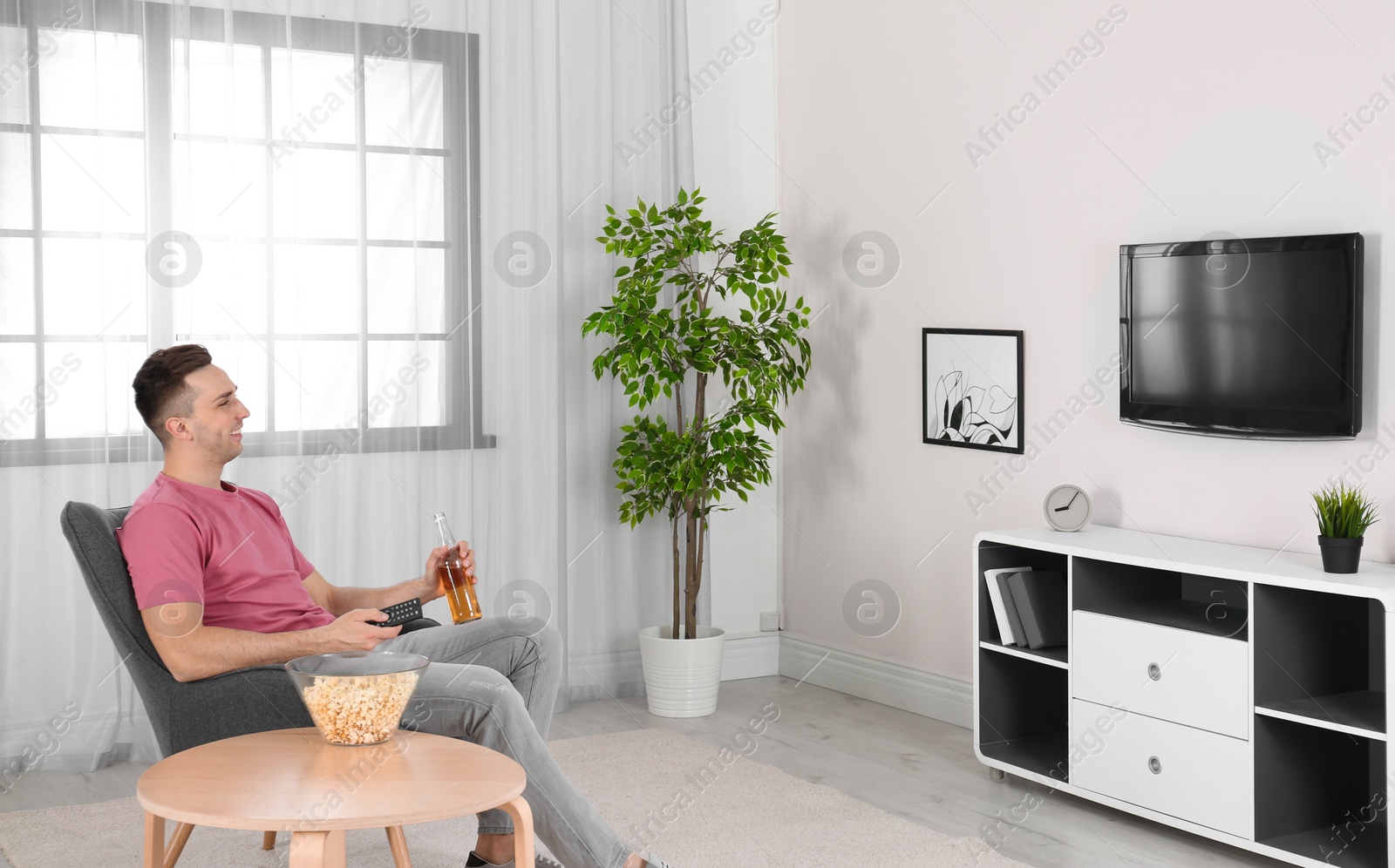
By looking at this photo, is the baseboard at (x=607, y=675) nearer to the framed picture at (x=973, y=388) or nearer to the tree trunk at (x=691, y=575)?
the tree trunk at (x=691, y=575)

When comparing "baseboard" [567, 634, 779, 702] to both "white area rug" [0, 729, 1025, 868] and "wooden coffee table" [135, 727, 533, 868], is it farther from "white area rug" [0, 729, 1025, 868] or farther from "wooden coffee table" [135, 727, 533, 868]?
"wooden coffee table" [135, 727, 533, 868]

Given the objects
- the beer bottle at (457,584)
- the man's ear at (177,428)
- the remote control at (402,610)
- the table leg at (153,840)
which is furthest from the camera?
the remote control at (402,610)

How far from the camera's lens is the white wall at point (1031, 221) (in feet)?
9.45

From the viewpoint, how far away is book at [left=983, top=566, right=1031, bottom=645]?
10.7 feet

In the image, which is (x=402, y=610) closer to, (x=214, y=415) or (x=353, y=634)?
(x=353, y=634)

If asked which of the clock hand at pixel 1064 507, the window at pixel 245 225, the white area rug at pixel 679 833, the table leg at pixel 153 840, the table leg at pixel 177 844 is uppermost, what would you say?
the window at pixel 245 225

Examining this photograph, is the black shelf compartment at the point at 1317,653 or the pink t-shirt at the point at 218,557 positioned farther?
the black shelf compartment at the point at 1317,653

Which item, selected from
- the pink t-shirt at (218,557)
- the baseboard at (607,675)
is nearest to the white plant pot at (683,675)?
the baseboard at (607,675)

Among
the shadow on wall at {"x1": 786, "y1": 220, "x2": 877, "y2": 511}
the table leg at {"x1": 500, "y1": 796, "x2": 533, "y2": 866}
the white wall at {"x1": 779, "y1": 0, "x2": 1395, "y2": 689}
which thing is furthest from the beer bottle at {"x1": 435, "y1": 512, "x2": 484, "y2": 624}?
the shadow on wall at {"x1": 786, "y1": 220, "x2": 877, "y2": 511}

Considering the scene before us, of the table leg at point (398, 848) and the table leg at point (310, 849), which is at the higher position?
the table leg at point (310, 849)

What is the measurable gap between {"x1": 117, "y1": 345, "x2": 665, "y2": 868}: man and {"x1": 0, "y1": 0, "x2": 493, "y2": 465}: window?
1249 mm

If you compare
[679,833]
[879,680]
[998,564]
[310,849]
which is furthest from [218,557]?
[879,680]

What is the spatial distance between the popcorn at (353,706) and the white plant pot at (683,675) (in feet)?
6.83

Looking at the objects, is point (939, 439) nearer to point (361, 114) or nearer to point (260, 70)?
point (361, 114)
